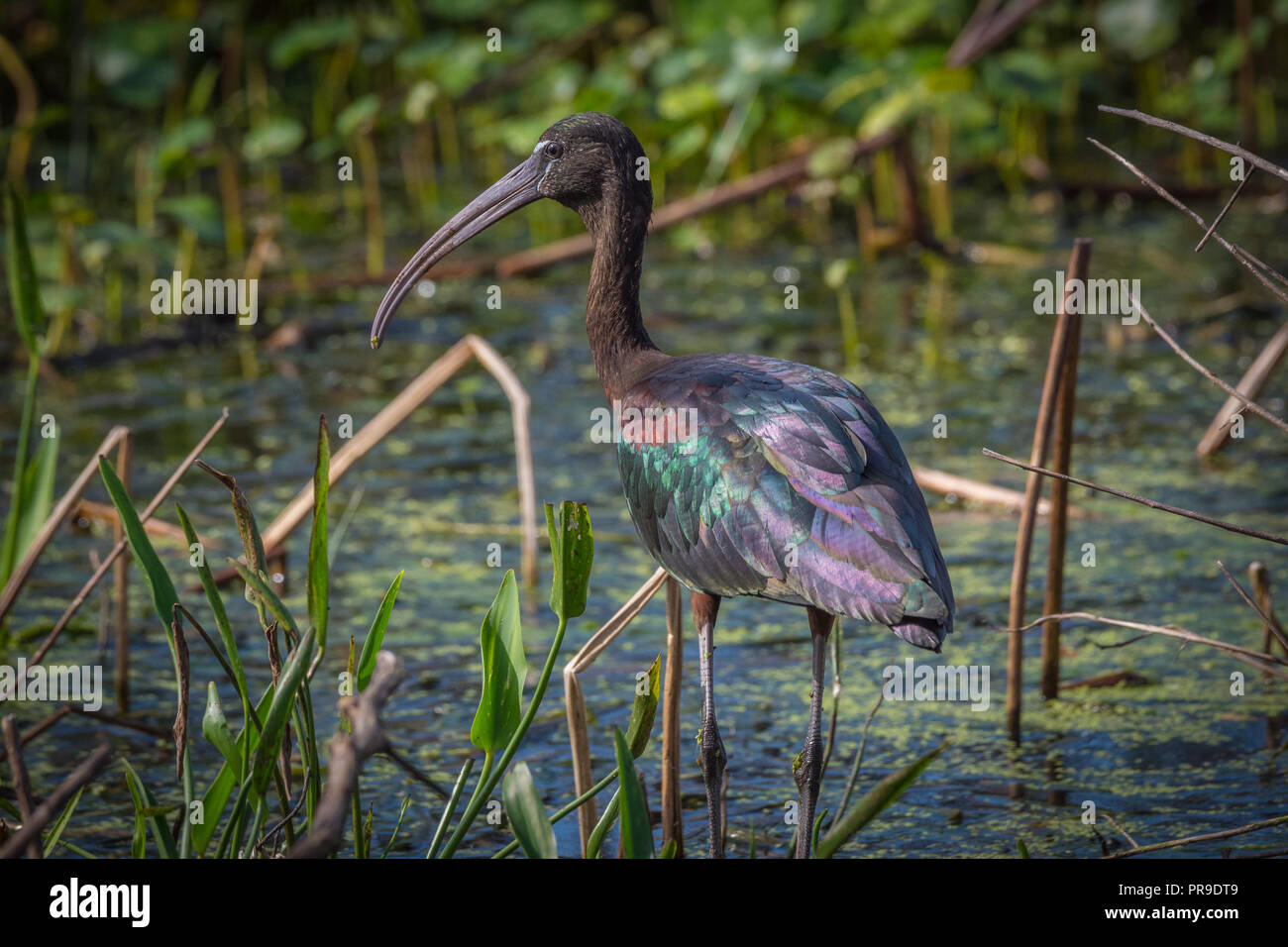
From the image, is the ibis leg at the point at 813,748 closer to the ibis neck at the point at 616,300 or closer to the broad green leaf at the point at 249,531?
the ibis neck at the point at 616,300

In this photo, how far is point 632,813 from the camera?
2.85 m

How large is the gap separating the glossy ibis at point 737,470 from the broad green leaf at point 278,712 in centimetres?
97

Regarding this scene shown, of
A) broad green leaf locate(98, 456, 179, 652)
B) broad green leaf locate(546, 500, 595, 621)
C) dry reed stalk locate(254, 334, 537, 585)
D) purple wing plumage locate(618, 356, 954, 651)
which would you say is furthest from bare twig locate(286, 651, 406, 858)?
dry reed stalk locate(254, 334, 537, 585)

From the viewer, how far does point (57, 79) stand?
41.5 ft

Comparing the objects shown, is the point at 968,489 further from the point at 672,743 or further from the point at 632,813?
the point at 632,813

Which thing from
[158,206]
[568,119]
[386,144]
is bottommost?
[568,119]

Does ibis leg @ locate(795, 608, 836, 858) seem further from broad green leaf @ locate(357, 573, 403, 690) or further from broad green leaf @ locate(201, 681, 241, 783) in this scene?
broad green leaf @ locate(201, 681, 241, 783)

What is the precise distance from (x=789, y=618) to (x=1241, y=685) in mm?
1449

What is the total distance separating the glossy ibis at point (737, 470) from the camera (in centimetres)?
325

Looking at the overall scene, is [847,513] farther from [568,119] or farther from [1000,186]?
[1000,186]

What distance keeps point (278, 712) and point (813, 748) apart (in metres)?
1.24

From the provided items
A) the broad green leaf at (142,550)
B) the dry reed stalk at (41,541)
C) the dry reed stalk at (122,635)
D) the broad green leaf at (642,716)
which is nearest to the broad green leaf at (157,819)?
the broad green leaf at (142,550)
